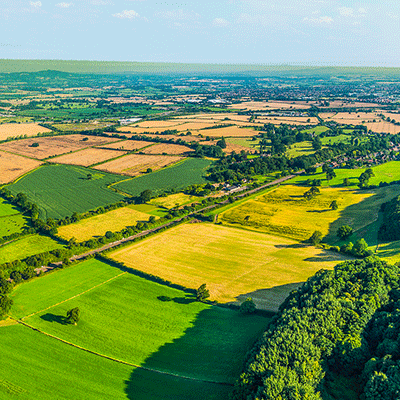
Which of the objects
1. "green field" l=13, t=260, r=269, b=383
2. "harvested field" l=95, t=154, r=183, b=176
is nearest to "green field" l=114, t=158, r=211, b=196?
"harvested field" l=95, t=154, r=183, b=176

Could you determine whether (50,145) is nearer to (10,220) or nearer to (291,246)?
(10,220)

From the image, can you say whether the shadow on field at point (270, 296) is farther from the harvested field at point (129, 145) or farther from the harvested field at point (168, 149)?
the harvested field at point (129, 145)

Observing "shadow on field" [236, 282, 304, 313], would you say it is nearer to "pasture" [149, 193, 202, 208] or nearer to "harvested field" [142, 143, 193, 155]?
"pasture" [149, 193, 202, 208]

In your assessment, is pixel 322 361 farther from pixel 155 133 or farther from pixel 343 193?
pixel 155 133

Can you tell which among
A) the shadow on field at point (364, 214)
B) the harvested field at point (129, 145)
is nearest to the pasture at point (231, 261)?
the shadow on field at point (364, 214)

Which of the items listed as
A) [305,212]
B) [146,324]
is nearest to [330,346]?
[146,324]

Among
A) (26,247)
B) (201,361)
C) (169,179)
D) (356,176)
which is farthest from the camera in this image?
(356,176)
